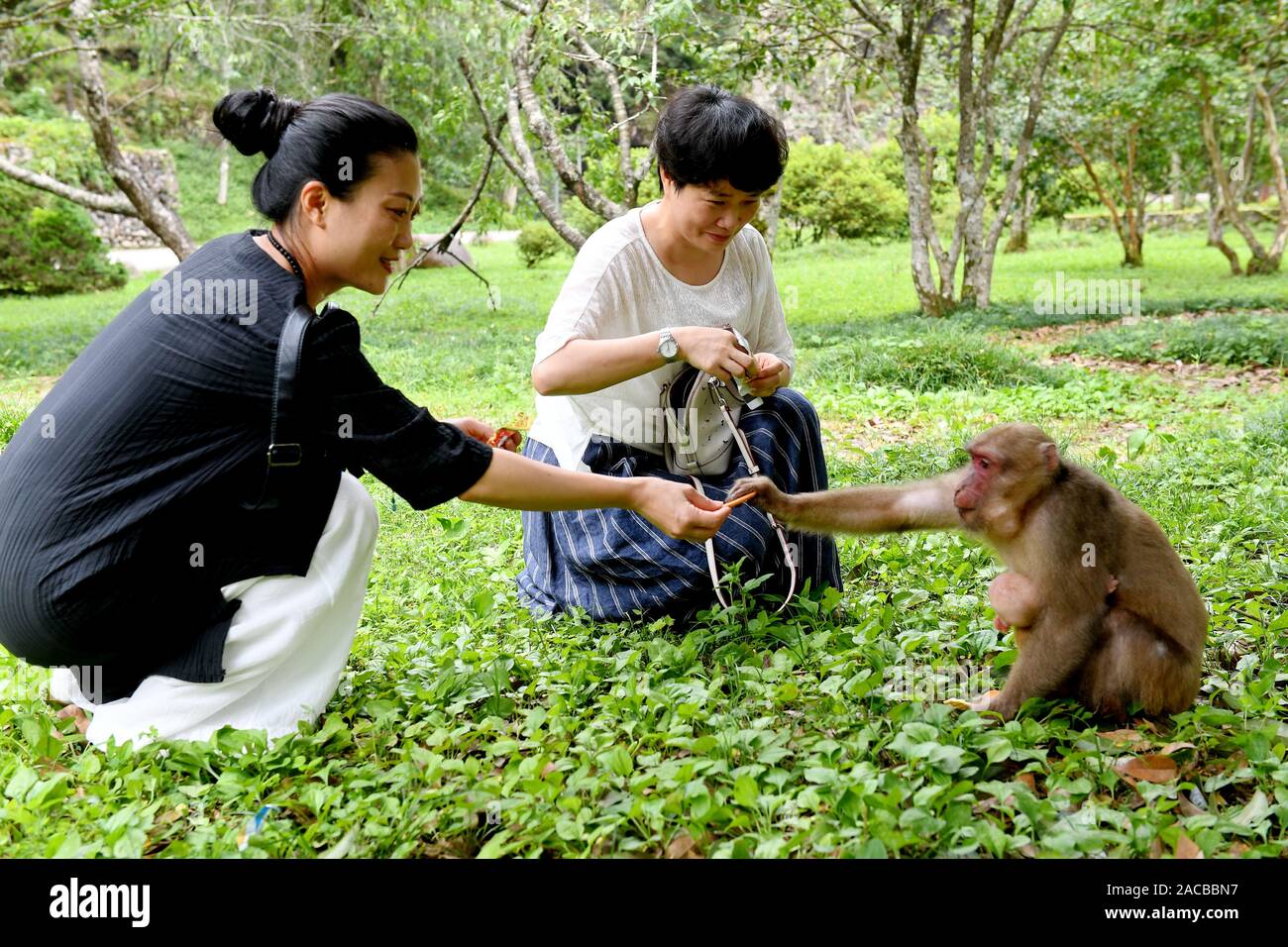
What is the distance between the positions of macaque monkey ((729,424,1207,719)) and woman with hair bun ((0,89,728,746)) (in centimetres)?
122

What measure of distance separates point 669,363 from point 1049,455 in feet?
4.13

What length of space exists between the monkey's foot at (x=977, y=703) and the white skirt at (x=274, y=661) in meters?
1.77

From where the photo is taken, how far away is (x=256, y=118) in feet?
9.79

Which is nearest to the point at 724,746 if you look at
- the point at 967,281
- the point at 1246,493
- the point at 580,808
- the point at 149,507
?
the point at 580,808

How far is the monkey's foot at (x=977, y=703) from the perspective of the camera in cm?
310

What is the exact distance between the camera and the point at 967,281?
1261cm

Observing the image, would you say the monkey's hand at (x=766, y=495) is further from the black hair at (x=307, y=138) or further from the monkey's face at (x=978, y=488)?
the black hair at (x=307, y=138)

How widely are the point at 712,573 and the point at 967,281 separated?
9.87m

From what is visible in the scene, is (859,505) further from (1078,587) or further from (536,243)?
(536,243)

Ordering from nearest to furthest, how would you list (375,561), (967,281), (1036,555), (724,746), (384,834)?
(384,834), (724,746), (1036,555), (375,561), (967,281)

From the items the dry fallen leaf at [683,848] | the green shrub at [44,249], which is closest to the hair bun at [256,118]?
the dry fallen leaf at [683,848]

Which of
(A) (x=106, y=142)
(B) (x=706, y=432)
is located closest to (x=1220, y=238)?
(A) (x=106, y=142)

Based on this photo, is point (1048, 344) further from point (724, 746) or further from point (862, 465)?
point (724, 746)

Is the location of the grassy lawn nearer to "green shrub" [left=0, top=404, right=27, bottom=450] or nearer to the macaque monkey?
the macaque monkey
